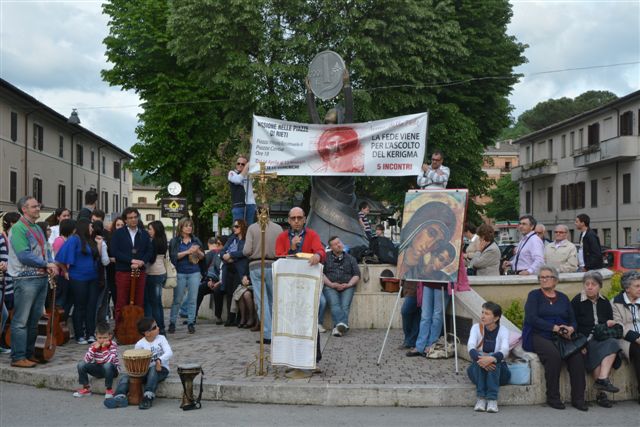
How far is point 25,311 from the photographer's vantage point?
29.2 ft

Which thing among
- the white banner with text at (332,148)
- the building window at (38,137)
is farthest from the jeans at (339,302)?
the building window at (38,137)

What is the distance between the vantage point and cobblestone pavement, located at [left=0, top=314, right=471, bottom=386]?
8.09 metres

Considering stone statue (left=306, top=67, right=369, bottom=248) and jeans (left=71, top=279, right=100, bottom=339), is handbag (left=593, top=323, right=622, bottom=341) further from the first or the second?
stone statue (left=306, top=67, right=369, bottom=248)

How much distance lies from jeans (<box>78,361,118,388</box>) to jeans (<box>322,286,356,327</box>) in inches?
183

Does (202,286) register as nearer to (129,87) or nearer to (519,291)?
(519,291)

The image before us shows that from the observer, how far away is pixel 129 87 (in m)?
35.2

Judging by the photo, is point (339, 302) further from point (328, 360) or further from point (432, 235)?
point (432, 235)

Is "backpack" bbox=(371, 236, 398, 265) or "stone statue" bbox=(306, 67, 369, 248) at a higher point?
"stone statue" bbox=(306, 67, 369, 248)

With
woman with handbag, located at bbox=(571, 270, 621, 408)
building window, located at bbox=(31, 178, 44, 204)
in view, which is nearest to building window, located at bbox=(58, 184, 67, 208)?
building window, located at bbox=(31, 178, 44, 204)

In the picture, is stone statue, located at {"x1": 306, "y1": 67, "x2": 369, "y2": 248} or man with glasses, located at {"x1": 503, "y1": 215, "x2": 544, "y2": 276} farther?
stone statue, located at {"x1": 306, "y1": 67, "x2": 369, "y2": 248}

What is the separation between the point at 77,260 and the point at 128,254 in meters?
0.73

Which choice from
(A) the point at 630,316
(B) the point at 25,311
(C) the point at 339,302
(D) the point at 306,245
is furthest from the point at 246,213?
(A) the point at 630,316

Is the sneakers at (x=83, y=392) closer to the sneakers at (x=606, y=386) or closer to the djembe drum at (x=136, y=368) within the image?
the djembe drum at (x=136, y=368)

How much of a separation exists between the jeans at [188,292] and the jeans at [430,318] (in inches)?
167
